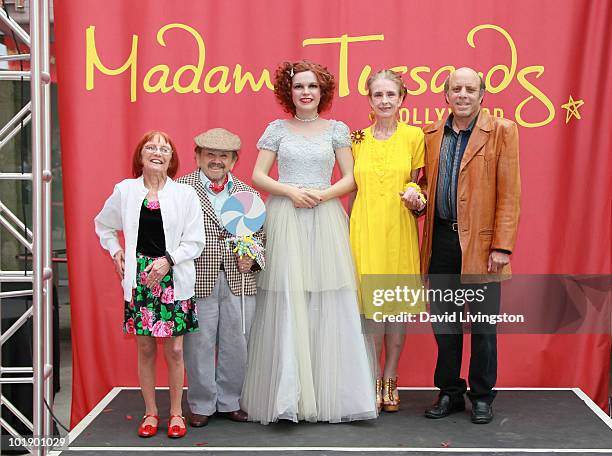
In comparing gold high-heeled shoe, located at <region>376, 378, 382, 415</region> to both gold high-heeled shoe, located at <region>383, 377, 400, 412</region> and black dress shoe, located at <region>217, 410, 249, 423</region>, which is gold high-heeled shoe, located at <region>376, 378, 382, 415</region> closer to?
gold high-heeled shoe, located at <region>383, 377, 400, 412</region>

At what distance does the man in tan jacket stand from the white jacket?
1.03 m

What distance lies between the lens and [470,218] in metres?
3.71

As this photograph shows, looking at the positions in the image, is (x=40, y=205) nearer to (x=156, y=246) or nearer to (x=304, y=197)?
(x=156, y=246)

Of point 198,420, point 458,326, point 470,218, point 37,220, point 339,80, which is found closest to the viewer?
point 37,220

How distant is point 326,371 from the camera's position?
3793 mm

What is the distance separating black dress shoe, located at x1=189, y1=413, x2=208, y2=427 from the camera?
150 inches

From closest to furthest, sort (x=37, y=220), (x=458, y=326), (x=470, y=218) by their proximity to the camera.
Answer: (x=37, y=220) < (x=470, y=218) < (x=458, y=326)

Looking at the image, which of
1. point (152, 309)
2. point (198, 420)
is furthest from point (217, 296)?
point (198, 420)

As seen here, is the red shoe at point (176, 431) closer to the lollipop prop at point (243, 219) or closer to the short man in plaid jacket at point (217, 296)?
the short man in plaid jacket at point (217, 296)

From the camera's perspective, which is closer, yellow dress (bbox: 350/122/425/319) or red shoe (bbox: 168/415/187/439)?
red shoe (bbox: 168/415/187/439)

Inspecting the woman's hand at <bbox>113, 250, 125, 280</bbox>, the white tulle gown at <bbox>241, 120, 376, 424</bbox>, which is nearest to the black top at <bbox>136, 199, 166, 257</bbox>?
the woman's hand at <bbox>113, 250, 125, 280</bbox>

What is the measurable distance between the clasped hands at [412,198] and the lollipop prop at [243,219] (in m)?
0.71

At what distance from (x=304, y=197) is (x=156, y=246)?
75 cm

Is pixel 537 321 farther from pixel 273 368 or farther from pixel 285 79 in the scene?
pixel 285 79
